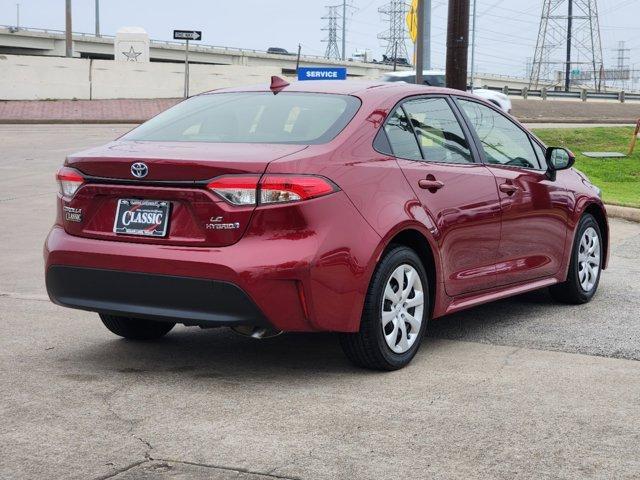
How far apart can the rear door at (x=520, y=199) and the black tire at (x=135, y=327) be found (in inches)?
84.0

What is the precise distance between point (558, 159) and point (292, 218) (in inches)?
124

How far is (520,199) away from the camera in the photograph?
715 cm

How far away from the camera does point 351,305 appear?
548cm

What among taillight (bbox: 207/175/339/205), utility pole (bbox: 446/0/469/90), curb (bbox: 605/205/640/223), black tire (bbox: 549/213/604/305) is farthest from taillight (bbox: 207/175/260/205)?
utility pole (bbox: 446/0/469/90)

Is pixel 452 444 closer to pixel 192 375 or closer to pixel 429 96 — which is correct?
pixel 192 375

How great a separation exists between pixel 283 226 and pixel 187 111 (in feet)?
4.87

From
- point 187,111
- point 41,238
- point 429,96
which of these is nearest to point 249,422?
point 187,111

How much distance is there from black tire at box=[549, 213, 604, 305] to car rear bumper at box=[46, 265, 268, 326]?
3.35 m

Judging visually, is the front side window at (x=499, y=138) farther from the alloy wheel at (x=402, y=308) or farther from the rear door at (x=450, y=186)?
the alloy wheel at (x=402, y=308)

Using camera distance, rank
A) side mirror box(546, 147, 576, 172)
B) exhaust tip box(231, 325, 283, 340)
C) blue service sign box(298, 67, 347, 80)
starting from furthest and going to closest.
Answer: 1. blue service sign box(298, 67, 347, 80)
2. side mirror box(546, 147, 576, 172)
3. exhaust tip box(231, 325, 283, 340)

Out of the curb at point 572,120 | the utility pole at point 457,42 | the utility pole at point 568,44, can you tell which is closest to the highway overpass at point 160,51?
the utility pole at point 568,44

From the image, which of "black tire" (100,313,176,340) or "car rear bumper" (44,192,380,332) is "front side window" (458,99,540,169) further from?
"black tire" (100,313,176,340)

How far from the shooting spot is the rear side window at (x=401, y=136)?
611cm

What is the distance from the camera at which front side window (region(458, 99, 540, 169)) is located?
23.2 feet
